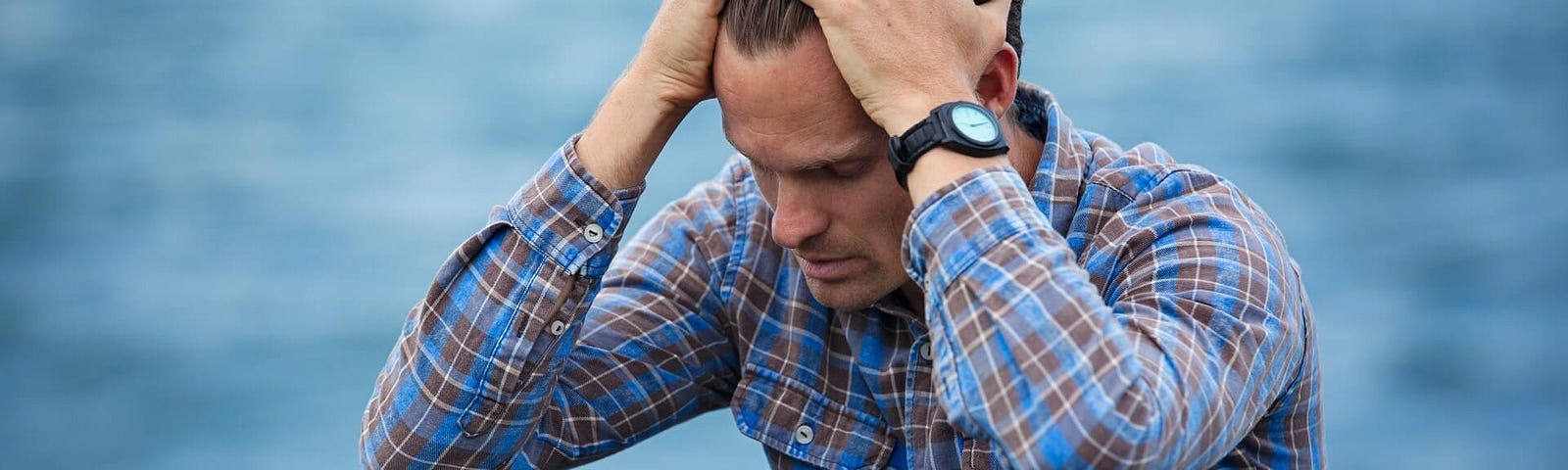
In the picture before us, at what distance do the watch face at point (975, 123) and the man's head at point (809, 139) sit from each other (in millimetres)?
116

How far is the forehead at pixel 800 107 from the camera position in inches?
66.5

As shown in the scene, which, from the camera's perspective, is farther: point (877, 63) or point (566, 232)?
point (566, 232)

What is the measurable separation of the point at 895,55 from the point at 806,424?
1.90 ft

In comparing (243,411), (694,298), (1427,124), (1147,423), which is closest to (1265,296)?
(1147,423)

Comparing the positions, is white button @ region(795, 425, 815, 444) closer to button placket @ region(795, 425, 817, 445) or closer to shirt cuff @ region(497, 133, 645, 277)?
button placket @ region(795, 425, 817, 445)

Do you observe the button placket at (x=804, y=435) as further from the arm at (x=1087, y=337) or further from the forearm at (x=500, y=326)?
the arm at (x=1087, y=337)

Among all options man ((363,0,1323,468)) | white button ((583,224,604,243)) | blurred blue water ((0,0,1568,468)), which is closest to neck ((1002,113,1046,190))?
man ((363,0,1323,468))

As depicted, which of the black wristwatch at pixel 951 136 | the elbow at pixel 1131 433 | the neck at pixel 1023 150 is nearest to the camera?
the elbow at pixel 1131 433

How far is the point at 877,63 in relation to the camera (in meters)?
1.63

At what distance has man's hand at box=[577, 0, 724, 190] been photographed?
176 cm

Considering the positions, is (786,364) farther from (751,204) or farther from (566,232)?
(566,232)

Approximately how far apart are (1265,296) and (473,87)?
14.6ft

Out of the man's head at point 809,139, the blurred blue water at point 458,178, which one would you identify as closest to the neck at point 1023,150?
the man's head at point 809,139

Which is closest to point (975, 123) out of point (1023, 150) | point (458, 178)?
point (1023, 150)
